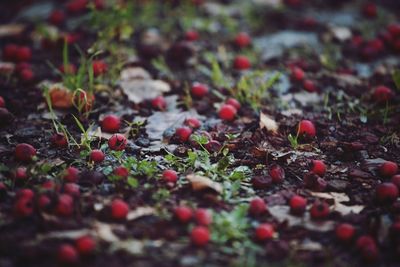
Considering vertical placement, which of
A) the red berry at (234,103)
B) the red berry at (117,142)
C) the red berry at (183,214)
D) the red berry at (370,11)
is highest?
the red berry at (370,11)

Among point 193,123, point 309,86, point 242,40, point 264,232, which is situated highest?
point 242,40

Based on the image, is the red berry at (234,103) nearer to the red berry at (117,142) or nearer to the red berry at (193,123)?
the red berry at (193,123)

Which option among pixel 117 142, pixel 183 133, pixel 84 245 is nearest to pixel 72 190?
pixel 84 245

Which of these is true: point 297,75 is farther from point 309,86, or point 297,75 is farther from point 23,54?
point 23,54

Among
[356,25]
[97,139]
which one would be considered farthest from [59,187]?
[356,25]

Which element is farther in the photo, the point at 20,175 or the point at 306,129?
the point at 306,129

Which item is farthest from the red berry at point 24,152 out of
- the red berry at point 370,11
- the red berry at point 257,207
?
the red berry at point 370,11
